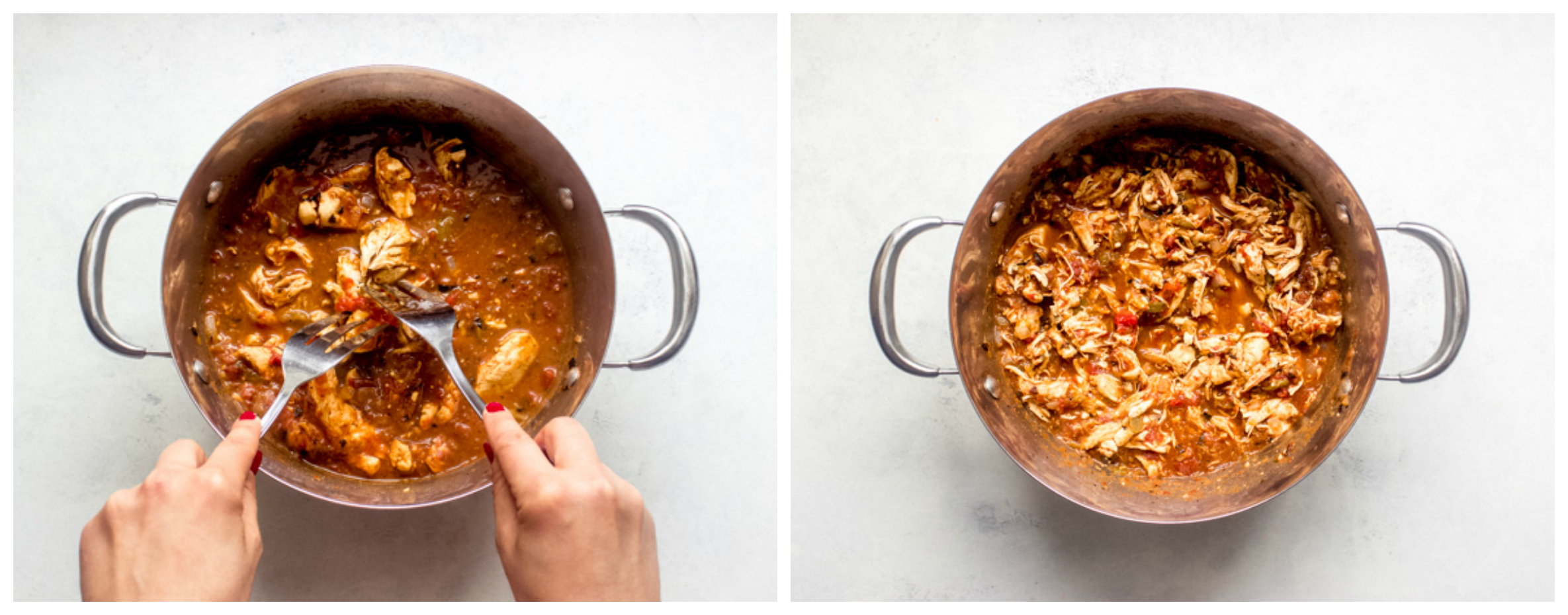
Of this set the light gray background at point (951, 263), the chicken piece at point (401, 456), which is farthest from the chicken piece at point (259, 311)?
the light gray background at point (951, 263)

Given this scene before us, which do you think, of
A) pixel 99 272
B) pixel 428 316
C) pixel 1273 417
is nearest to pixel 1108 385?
pixel 1273 417

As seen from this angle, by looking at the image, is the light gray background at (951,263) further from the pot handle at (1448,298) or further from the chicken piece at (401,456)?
the chicken piece at (401,456)

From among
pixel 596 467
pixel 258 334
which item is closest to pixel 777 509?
pixel 596 467

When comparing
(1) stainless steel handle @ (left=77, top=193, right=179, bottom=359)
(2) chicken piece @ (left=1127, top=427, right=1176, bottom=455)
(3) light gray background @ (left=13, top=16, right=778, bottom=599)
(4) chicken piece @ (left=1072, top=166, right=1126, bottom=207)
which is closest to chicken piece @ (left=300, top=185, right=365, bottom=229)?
(1) stainless steel handle @ (left=77, top=193, right=179, bottom=359)

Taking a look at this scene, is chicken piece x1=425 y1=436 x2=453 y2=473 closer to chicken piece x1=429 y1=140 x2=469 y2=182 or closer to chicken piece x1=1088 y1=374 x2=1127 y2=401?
chicken piece x1=429 y1=140 x2=469 y2=182

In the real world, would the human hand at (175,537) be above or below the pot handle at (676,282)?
below

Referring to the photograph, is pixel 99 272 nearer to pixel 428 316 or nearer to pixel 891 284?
pixel 428 316
